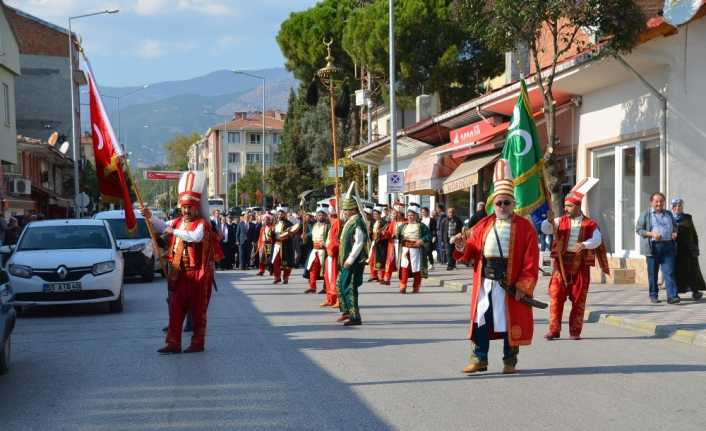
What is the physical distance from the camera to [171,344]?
399 inches

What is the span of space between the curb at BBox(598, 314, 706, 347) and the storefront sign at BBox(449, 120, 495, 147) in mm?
11365

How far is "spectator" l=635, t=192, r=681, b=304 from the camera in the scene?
14.5m

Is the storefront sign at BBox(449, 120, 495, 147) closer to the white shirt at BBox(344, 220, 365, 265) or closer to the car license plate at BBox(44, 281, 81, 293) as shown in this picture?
the white shirt at BBox(344, 220, 365, 265)

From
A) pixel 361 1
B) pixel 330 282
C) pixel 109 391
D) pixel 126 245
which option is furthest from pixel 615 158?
pixel 361 1

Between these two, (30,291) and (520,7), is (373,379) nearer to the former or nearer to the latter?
(30,291)

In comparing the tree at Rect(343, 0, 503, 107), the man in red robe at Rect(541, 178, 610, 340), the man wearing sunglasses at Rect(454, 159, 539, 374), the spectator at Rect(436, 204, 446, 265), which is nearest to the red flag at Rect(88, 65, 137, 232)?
the man wearing sunglasses at Rect(454, 159, 539, 374)

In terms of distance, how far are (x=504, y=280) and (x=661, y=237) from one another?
6.79 metres

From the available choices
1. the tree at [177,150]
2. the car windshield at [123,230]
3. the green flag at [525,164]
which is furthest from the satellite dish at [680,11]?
the tree at [177,150]

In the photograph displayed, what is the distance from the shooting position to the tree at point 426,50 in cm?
3750

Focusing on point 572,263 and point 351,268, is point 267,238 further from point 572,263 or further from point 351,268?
point 572,263

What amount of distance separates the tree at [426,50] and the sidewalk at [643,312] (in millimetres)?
20350

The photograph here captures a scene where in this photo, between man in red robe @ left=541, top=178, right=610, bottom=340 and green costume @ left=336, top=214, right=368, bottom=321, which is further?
green costume @ left=336, top=214, right=368, bottom=321

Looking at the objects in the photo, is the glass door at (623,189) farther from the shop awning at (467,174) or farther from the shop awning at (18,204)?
the shop awning at (18,204)

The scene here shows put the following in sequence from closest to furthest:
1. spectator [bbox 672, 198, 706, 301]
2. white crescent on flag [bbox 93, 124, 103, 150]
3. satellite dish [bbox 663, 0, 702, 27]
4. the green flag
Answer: white crescent on flag [bbox 93, 124, 103, 150], the green flag, spectator [bbox 672, 198, 706, 301], satellite dish [bbox 663, 0, 702, 27]
